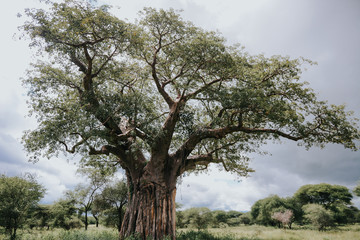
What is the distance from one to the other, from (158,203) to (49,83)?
27.8 ft

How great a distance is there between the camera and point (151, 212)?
11.3m

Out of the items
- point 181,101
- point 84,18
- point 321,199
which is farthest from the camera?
point 321,199

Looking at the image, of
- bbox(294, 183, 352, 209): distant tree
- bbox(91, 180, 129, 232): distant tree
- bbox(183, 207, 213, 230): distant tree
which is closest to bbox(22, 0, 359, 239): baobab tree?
bbox(91, 180, 129, 232): distant tree

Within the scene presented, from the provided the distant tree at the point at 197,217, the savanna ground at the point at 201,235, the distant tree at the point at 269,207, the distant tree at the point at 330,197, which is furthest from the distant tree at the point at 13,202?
the distant tree at the point at 330,197

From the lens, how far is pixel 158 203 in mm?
11477

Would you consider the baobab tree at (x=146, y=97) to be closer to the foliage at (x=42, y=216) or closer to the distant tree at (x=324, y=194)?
the foliage at (x=42, y=216)

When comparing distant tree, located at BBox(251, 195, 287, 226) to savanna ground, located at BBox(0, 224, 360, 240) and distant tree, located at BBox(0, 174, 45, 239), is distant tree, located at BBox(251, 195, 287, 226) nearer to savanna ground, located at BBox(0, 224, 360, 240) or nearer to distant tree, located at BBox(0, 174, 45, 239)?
savanna ground, located at BBox(0, 224, 360, 240)

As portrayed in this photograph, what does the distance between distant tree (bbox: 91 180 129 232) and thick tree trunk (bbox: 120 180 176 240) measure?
12707 mm

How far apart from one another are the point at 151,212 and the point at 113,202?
1567 cm

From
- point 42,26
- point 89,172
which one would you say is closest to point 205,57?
point 42,26

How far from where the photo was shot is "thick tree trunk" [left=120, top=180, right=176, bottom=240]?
36.0 feet

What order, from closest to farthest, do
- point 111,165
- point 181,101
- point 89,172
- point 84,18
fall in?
point 84,18, point 181,101, point 111,165, point 89,172

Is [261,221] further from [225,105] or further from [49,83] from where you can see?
[49,83]

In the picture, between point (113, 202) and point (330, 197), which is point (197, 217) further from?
point (330, 197)
